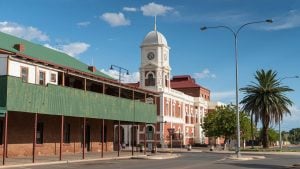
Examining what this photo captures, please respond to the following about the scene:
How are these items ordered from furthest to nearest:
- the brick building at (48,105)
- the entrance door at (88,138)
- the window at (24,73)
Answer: the entrance door at (88,138) → the window at (24,73) → the brick building at (48,105)

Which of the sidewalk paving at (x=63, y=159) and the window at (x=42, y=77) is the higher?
the window at (x=42, y=77)

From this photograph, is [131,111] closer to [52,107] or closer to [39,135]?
[39,135]

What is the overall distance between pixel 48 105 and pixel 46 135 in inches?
309

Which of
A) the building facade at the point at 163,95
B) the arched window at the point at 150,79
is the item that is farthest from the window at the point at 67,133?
the arched window at the point at 150,79

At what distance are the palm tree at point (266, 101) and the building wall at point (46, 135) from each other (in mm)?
24962

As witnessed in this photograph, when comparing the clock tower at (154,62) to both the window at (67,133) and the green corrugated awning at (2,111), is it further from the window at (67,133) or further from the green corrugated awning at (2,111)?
the green corrugated awning at (2,111)

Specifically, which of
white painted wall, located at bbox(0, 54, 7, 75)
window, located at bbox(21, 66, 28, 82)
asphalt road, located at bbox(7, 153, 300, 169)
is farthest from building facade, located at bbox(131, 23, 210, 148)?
white painted wall, located at bbox(0, 54, 7, 75)

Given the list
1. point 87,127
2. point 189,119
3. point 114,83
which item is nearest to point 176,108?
point 189,119

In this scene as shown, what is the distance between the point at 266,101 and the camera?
68562mm

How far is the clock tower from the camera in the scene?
84875 millimetres

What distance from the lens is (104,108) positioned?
43281mm

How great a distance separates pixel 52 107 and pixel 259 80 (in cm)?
4274

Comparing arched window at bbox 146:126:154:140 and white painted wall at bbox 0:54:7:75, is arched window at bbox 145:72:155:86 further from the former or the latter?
white painted wall at bbox 0:54:7:75

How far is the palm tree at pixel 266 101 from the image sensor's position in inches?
2717
